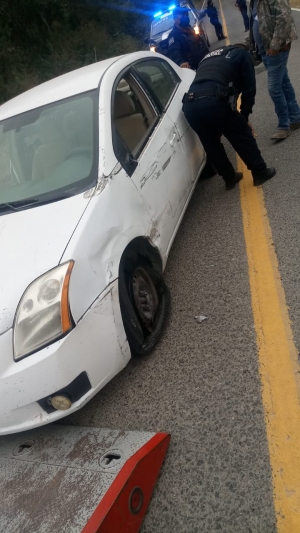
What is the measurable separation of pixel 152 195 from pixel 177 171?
710mm

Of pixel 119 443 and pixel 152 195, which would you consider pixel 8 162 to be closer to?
pixel 152 195

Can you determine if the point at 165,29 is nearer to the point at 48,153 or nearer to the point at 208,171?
the point at 208,171

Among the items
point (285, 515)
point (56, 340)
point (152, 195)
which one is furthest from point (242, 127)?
point (285, 515)

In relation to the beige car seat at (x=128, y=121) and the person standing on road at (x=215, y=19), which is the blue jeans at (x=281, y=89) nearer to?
the beige car seat at (x=128, y=121)

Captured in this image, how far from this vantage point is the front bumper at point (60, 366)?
7.57 ft

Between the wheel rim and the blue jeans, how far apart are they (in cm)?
327

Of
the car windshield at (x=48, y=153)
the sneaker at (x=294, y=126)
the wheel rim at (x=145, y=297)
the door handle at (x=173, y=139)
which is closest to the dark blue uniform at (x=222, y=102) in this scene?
the door handle at (x=173, y=139)

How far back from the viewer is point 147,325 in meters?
3.10

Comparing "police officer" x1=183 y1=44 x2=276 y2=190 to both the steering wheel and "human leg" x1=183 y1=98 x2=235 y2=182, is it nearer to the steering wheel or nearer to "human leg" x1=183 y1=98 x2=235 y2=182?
"human leg" x1=183 y1=98 x2=235 y2=182

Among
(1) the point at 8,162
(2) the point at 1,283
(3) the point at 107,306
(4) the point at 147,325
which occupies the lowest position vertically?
(4) the point at 147,325

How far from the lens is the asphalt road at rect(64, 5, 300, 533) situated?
2113 mm

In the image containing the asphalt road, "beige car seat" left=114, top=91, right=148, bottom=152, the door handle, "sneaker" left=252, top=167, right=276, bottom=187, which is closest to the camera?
the asphalt road

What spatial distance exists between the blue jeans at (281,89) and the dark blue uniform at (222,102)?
0.74m

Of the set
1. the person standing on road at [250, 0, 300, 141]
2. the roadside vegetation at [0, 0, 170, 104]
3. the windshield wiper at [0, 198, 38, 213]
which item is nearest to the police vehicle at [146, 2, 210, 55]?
the roadside vegetation at [0, 0, 170, 104]
